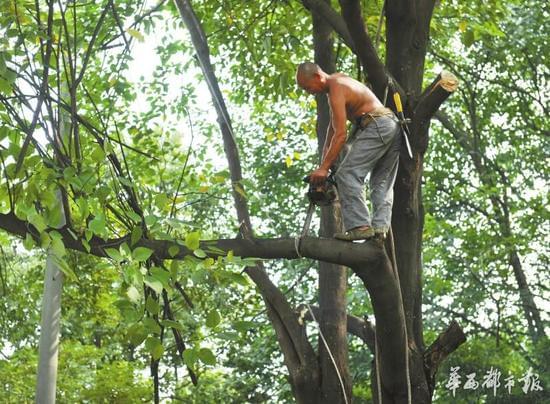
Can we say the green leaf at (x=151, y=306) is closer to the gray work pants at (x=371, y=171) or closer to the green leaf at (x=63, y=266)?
the green leaf at (x=63, y=266)

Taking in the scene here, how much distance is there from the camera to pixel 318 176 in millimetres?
5172

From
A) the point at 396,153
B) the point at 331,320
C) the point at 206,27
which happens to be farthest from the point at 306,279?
the point at 396,153

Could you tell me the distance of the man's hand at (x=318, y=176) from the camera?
17.0 feet

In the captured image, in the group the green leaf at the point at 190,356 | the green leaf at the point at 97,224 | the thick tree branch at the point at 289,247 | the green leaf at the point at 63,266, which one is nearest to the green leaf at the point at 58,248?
the green leaf at the point at 63,266

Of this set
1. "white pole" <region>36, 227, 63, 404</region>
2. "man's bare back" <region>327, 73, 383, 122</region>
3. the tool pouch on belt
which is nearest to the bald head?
"man's bare back" <region>327, 73, 383, 122</region>

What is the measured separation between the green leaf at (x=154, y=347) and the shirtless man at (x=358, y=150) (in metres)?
1.50

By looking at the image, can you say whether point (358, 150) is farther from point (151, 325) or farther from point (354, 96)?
point (151, 325)

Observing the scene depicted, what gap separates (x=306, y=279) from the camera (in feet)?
48.0

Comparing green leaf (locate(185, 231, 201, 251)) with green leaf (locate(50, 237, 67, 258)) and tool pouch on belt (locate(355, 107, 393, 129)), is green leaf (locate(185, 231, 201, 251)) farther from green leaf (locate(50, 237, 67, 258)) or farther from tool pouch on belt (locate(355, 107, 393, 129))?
tool pouch on belt (locate(355, 107, 393, 129))

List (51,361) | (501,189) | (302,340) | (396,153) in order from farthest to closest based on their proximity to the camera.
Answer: (501,189) < (51,361) < (302,340) < (396,153)

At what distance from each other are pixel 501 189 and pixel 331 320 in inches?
307

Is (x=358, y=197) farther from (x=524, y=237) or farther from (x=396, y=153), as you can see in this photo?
(x=524, y=237)

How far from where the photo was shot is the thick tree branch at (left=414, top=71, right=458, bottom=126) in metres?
5.72

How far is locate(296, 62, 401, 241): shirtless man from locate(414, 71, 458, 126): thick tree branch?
0.44 meters
